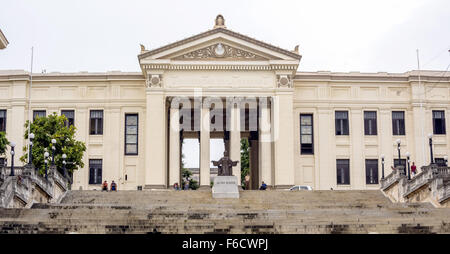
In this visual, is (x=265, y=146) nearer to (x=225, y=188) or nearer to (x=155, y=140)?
(x=155, y=140)

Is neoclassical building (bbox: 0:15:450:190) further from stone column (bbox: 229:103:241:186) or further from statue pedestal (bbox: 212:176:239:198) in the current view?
statue pedestal (bbox: 212:176:239:198)

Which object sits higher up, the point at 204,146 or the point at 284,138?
the point at 284,138

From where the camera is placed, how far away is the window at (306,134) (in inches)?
2106

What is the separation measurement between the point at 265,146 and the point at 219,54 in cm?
802

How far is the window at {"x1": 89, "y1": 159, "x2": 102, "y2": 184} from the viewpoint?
52406 mm

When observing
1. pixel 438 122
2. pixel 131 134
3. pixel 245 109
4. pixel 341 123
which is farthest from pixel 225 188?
pixel 438 122

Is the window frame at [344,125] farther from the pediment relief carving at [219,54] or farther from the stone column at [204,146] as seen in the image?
the stone column at [204,146]

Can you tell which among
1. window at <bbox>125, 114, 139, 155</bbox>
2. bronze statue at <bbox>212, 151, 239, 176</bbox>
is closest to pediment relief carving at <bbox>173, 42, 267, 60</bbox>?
window at <bbox>125, 114, 139, 155</bbox>

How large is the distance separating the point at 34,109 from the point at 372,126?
91.8 ft

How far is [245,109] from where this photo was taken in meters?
54.3

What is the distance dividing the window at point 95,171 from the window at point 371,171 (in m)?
21.8

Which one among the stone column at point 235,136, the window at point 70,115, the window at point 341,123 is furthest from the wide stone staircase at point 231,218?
the window at point 341,123
